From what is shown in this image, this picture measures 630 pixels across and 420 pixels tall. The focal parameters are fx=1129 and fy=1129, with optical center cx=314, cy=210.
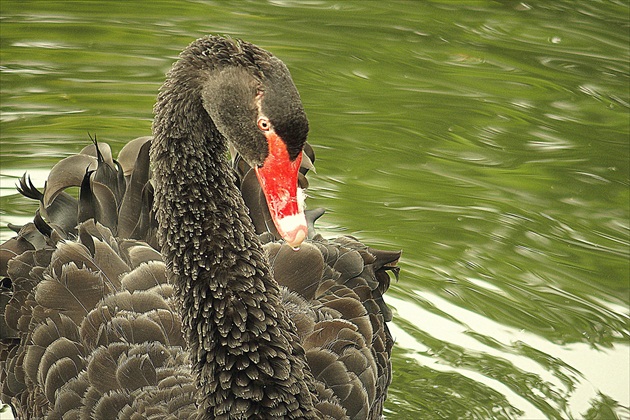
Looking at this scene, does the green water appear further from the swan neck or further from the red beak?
the red beak

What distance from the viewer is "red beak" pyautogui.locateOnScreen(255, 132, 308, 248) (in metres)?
3.20

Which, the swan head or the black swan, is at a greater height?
the swan head

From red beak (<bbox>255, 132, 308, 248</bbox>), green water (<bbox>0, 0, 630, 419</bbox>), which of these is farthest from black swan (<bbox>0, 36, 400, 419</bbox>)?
green water (<bbox>0, 0, 630, 419</bbox>)

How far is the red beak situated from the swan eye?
0.02 metres

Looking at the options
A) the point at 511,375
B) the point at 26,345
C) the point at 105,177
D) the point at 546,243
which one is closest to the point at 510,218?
the point at 546,243

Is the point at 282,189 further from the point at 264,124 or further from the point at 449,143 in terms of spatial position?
the point at 449,143

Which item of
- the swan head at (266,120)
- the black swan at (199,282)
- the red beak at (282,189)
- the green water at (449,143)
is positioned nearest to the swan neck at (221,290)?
the black swan at (199,282)

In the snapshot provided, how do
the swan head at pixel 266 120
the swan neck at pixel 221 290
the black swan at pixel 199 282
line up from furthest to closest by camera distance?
the swan neck at pixel 221 290
the black swan at pixel 199 282
the swan head at pixel 266 120

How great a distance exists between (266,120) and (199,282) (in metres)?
0.68

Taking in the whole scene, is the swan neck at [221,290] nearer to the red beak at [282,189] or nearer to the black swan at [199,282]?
the black swan at [199,282]

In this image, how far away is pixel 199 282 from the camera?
3590 millimetres

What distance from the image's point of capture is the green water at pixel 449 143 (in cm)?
500

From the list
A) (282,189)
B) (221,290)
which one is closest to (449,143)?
→ (221,290)

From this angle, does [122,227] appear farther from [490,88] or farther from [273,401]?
[490,88]
